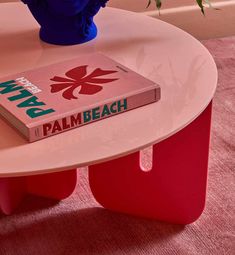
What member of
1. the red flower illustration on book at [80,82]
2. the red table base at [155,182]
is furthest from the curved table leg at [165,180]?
the red flower illustration on book at [80,82]

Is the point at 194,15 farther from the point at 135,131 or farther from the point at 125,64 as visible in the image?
the point at 135,131

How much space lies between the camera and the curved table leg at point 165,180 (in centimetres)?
116

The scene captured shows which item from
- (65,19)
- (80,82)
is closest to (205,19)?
(65,19)

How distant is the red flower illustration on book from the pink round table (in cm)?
7

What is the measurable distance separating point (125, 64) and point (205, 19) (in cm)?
108

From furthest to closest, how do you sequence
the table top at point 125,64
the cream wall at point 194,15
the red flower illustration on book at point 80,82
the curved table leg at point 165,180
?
the cream wall at point 194,15 → the curved table leg at point 165,180 → the red flower illustration on book at point 80,82 → the table top at point 125,64

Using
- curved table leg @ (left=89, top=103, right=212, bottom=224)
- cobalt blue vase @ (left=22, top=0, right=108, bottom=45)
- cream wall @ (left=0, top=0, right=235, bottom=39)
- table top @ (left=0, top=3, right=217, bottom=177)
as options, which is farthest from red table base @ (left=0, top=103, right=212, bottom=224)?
cream wall @ (left=0, top=0, right=235, bottom=39)

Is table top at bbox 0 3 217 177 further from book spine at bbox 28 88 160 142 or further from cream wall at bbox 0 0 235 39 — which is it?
cream wall at bbox 0 0 235 39

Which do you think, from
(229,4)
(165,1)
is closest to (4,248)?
(165,1)

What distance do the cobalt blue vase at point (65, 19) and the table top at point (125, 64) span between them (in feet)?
0.06

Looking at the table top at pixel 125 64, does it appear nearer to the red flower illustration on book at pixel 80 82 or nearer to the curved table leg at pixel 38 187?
the red flower illustration on book at pixel 80 82

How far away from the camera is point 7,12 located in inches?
54.1

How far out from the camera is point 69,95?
964 mm

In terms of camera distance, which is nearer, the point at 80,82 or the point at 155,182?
the point at 80,82
